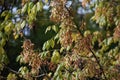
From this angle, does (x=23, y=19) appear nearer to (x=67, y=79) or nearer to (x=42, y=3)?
(x=42, y=3)

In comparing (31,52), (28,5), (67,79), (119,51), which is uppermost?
(28,5)

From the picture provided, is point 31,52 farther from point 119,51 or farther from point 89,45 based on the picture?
point 119,51

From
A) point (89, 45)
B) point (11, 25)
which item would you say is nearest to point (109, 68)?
point (89, 45)

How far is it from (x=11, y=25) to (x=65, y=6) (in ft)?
2.24

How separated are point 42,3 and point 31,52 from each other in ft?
1.36

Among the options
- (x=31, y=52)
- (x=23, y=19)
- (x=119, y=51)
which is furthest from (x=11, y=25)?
(x=119, y=51)

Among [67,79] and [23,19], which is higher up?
[23,19]

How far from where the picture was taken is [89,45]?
2.82m

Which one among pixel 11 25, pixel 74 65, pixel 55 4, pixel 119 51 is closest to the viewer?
pixel 55 4

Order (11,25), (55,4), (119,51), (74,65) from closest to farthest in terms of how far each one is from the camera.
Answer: (55,4)
(74,65)
(11,25)
(119,51)

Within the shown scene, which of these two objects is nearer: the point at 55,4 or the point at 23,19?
the point at 55,4

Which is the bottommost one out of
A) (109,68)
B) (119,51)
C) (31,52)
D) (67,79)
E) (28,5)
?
(119,51)

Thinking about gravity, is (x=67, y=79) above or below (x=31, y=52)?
below

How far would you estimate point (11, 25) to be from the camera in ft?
10.2
